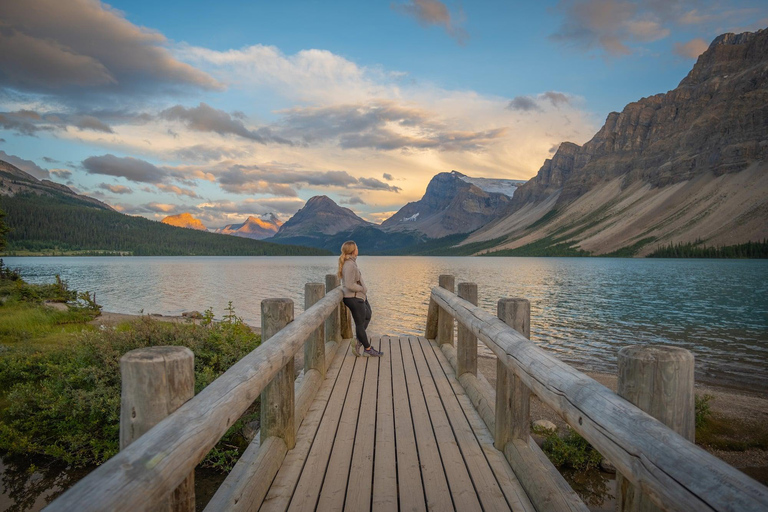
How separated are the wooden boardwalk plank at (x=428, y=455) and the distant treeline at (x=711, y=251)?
123526 mm

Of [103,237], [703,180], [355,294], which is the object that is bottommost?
[355,294]

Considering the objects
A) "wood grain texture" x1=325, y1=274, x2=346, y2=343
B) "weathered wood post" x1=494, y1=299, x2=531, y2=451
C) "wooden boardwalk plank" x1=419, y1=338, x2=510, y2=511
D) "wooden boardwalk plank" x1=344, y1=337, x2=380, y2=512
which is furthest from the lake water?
"weathered wood post" x1=494, y1=299, x2=531, y2=451

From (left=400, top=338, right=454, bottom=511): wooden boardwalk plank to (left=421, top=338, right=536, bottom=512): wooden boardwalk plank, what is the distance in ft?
1.45

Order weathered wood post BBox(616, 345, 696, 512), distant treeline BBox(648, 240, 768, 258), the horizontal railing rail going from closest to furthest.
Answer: the horizontal railing rail < weathered wood post BBox(616, 345, 696, 512) < distant treeline BBox(648, 240, 768, 258)

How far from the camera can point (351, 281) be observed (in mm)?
7812

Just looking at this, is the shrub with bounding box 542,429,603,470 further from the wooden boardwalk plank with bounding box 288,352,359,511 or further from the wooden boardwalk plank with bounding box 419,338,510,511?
the wooden boardwalk plank with bounding box 288,352,359,511

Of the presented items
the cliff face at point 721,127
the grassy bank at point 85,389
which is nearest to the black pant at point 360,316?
the grassy bank at point 85,389

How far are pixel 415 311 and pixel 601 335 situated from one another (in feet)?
34.5

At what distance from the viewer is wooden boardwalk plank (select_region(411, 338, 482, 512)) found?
320cm

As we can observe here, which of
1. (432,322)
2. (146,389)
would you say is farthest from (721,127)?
(146,389)

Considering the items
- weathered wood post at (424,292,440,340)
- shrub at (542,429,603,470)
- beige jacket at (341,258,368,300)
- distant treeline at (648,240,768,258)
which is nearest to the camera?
shrub at (542,429,603,470)

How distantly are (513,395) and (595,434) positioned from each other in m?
1.88

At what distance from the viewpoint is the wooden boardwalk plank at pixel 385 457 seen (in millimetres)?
3195

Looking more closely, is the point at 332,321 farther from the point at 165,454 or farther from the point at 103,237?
the point at 103,237
